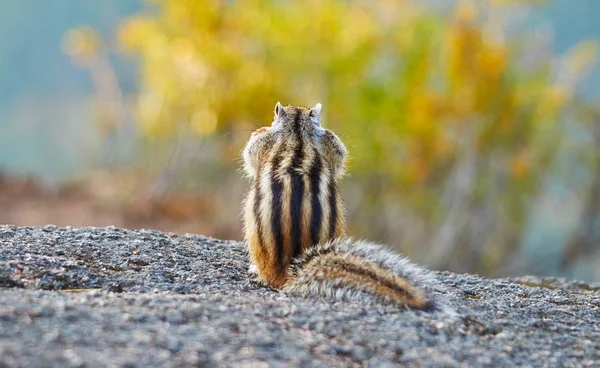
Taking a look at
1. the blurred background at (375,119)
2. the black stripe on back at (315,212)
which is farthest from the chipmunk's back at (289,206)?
the blurred background at (375,119)

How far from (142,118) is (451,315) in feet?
88.4

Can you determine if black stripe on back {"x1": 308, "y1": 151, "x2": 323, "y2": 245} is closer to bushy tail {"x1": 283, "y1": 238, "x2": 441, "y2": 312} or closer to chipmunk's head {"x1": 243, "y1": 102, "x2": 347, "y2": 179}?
bushy tail {"x1": 283, "y1": 238, "x2": 441, "y2": 312}

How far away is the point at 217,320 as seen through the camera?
18.9 ft

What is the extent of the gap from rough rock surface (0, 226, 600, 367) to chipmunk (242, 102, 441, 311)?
0.21m

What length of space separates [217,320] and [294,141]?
9.09 ft

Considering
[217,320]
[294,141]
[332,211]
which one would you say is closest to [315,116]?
[294,141]

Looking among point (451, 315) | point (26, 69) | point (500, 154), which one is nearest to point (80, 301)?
point (451, 315)

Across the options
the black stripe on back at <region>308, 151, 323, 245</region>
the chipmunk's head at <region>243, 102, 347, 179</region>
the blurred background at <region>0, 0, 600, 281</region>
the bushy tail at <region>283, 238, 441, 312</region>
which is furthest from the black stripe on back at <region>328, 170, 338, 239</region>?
the blurred background at <region>0, 0, 600, 281</region>

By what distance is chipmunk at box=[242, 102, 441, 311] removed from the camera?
6793mm

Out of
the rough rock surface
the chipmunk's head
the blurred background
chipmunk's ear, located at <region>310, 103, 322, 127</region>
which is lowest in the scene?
the rough rock surface

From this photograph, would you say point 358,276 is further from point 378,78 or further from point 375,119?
point 378,78

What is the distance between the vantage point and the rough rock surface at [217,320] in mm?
5105

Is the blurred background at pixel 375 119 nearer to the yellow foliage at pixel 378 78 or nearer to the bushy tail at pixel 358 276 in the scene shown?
the yellow foliage at pixel 378 78

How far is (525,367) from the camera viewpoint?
573cm
